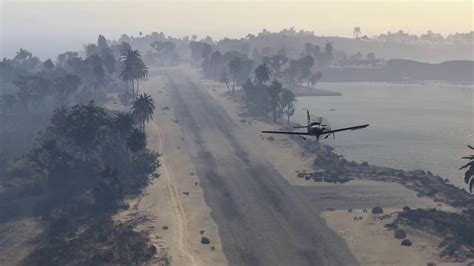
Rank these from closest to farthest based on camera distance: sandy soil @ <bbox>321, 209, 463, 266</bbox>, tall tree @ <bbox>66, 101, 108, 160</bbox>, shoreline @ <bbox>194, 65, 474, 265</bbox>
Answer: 1. sandy soil @ <bbox>321, 209, 463, 266</bbox>
2. shoreline @ <bbox>194, 65, 474, 265</bbox>
3. tall tree @ <bbox>66, 101, 108, 160</bbox>

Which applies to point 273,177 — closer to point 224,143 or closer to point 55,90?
point 224,143

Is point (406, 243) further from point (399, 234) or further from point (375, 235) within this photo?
point (375, 235)

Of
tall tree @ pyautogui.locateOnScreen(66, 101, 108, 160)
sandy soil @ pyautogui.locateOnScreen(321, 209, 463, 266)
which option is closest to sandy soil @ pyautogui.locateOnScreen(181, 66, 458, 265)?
sandy soil @ pyautogui.locateOnScreen(321, 209, 463, 266)

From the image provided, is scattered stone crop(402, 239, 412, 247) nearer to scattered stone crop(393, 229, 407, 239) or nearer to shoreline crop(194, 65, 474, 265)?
shoreline crop(194, 65, 474, 265)

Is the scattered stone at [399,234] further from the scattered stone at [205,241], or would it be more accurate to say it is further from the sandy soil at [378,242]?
the scattered stone at [205,241]

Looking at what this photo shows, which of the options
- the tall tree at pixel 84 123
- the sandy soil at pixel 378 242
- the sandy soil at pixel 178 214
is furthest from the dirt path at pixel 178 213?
the sandy soil at pixel 378 242

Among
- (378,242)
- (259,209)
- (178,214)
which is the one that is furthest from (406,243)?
(178,214)

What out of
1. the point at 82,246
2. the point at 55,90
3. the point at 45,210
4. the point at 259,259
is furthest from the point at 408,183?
the point at 55,90
